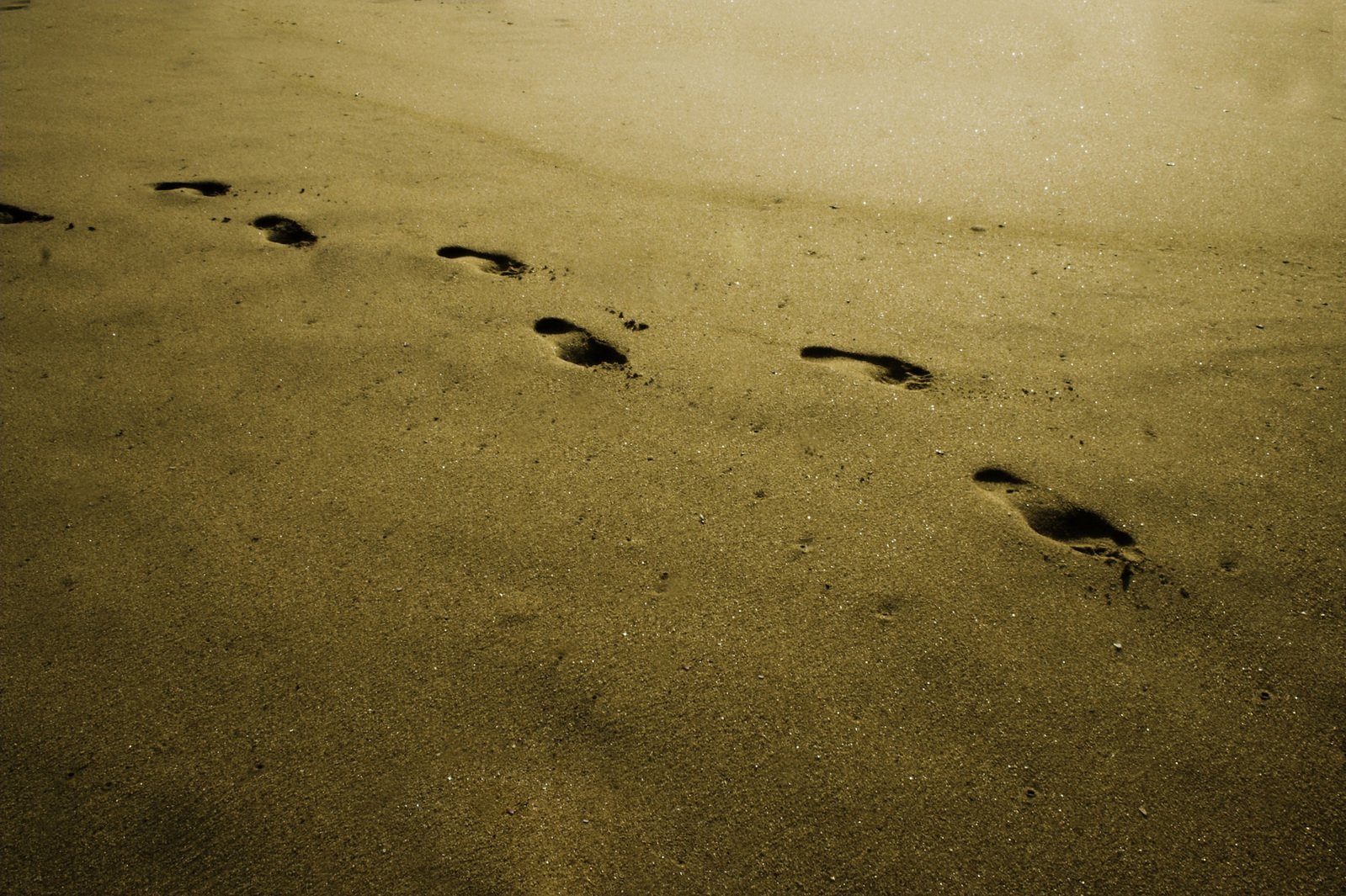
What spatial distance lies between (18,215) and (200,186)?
21.2 inches

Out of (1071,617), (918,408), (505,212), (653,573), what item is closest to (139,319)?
(505,212)

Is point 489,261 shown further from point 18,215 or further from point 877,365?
point 18,215

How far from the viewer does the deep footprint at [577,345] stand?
2176 mm

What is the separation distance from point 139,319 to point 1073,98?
352 cm

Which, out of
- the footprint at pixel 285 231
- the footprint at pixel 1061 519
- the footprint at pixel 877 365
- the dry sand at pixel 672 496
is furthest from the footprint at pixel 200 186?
the footprint at pixel 1061 519

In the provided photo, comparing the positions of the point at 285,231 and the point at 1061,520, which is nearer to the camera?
the point at 1061,520

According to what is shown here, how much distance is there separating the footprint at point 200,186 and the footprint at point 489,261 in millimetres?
894

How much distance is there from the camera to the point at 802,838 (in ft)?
4.35

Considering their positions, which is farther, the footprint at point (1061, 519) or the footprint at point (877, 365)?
the footprint at point (877, 365)

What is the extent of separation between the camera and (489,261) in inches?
→ 98.5

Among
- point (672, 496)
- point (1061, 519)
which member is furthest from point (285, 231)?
point (1061, 519)

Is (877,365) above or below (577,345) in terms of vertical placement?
above

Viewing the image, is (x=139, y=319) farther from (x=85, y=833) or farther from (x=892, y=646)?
(x=892, y=646)

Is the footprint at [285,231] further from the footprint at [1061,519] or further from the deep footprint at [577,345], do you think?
the footprint at [1061,519]
